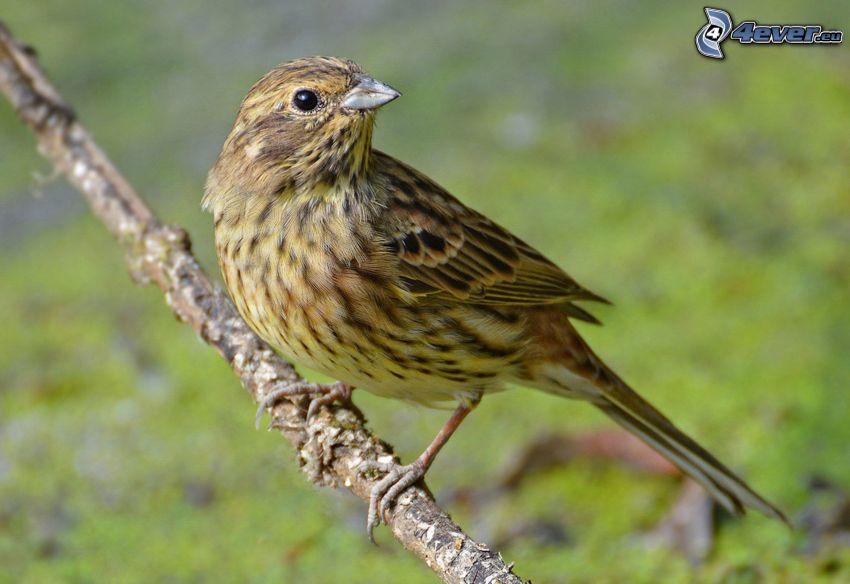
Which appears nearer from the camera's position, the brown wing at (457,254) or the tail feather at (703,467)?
the brown wing at (457,254)

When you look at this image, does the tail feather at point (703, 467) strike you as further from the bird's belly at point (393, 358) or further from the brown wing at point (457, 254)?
the bird's belly at point (393, 358)

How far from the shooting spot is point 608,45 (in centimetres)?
788

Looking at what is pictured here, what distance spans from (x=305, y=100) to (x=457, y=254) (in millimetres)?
693

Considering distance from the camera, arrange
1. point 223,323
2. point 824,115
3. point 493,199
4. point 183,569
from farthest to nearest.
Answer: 1. point 824,115
2. point 493,199
3. point 183,569
4. point 223,323

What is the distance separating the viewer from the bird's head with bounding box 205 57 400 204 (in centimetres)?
339

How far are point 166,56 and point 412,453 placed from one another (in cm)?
436

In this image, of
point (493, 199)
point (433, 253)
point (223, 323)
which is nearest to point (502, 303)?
point (433, 253)

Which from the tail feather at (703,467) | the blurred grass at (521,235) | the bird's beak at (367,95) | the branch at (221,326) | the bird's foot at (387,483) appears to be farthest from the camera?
the blurred grass at (521,235)

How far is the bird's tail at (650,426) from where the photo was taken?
387cm

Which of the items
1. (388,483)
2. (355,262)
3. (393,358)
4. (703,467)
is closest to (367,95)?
(355,262)

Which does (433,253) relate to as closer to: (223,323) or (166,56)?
(223,323)

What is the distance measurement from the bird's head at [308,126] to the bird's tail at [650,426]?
3.52 ft

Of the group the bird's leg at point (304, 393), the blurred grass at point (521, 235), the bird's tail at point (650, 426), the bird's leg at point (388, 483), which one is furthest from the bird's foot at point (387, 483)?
the bird's tail at point (650, 426)

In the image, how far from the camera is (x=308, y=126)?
3.43 m
